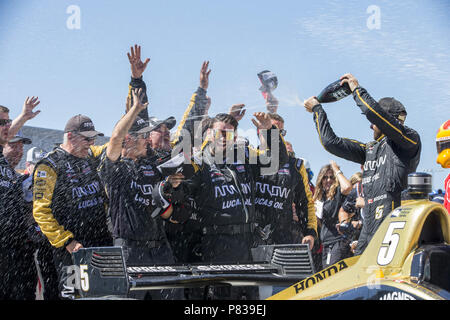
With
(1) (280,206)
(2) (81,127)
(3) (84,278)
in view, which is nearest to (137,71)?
(2) (81,127)

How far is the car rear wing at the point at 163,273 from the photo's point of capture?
3.72 meters

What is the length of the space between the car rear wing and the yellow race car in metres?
0.56

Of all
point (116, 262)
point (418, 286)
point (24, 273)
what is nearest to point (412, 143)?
point (418, 286)

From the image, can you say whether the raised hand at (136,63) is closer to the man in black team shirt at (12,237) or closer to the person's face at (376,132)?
the man in black team shirt at (12,237)

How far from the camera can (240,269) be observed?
4105 mm

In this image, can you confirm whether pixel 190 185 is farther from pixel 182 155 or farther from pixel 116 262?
pixel 116 262

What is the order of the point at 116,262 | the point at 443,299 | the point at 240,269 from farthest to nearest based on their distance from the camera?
the point at 240,269 < the point at 116,262 < the point at 443,299

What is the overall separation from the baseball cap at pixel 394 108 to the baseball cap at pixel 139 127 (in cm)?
221

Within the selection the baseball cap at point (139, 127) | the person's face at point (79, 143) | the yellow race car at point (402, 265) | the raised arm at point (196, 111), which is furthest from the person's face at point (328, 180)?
the yellow race car at point (402, 265)

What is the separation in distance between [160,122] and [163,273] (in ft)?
8.37

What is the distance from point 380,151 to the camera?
15.5 ft

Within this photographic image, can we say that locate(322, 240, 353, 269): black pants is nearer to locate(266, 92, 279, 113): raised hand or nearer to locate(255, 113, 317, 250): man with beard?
locate(255, 113, 317, 250): man with beard
